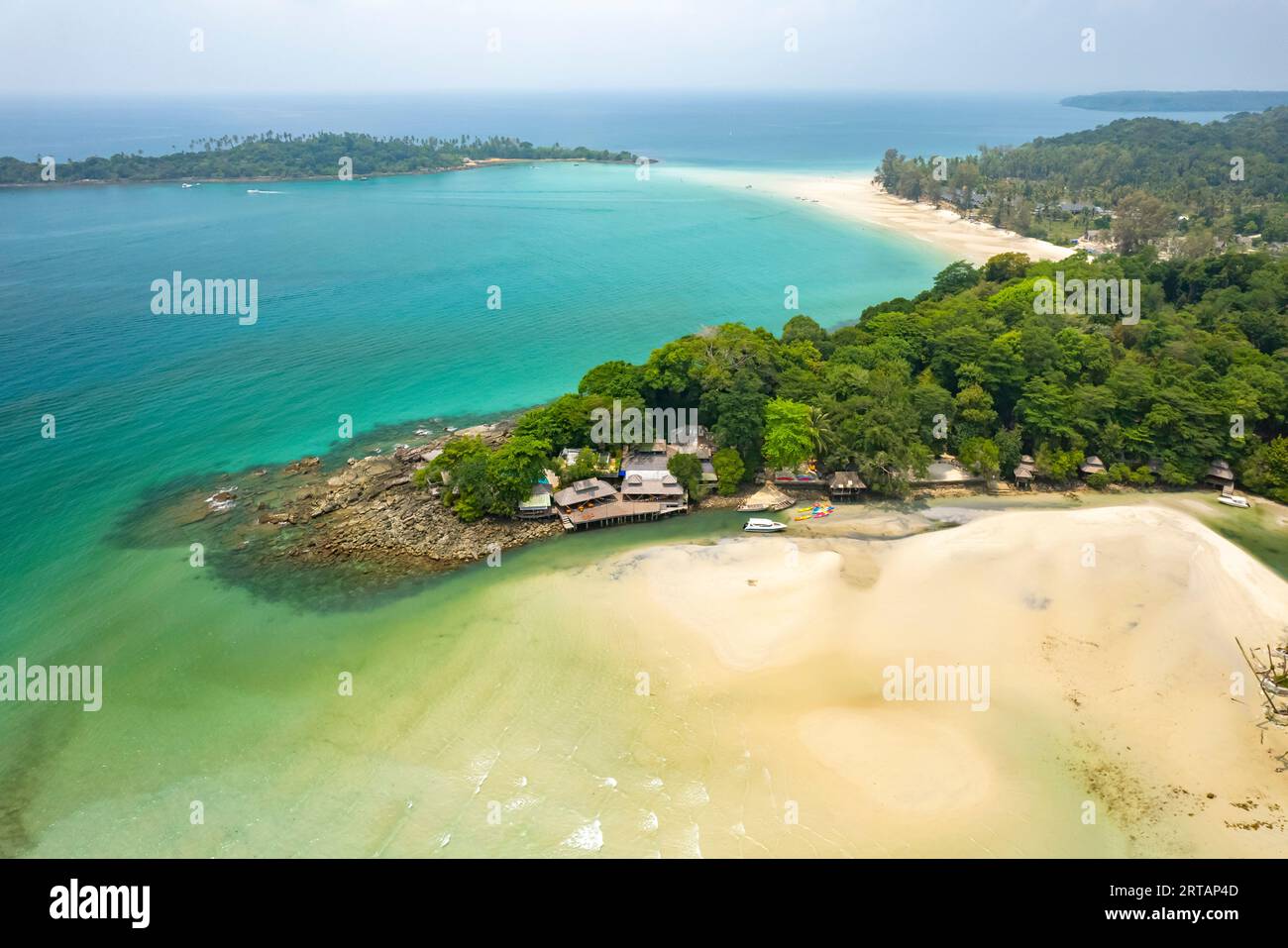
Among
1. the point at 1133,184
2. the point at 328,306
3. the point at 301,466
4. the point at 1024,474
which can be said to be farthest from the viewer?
the point at 1133,184

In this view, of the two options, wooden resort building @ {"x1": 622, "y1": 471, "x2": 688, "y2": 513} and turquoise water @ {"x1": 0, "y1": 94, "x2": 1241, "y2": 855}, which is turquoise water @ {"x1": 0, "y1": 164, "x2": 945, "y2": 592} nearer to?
turquoise water @ {"x1": 0, "y1": 94, "x2": 1241, "y2": 855}

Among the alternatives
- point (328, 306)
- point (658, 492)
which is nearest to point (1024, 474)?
point (658, 492)

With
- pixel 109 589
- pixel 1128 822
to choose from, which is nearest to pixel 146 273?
pixel 109 589

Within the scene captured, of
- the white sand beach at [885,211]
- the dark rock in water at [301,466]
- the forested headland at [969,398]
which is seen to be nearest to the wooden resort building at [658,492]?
the forested headland at [969,398]

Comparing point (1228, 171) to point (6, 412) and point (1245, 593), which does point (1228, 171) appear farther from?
point (6, 412)

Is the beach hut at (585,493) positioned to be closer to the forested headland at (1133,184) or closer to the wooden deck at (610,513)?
the wooden deck at (610,513)

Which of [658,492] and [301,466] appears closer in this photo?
[658,492]

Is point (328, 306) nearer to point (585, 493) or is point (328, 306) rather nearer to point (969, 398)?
point (585, 493)

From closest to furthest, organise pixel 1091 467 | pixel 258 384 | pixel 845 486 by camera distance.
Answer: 1. pixel 845 486
2. pixel 1091 467
3. pixel 258 384

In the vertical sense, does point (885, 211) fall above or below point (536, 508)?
above

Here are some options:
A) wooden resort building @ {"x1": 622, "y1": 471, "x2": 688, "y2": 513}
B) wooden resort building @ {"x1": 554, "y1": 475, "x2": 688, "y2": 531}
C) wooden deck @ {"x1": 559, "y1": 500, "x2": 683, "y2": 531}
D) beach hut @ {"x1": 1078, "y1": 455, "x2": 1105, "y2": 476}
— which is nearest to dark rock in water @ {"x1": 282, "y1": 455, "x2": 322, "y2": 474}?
wooden resort building @ {"x1": 554, "y1": 475, "x2": 688, "y2": 531}
